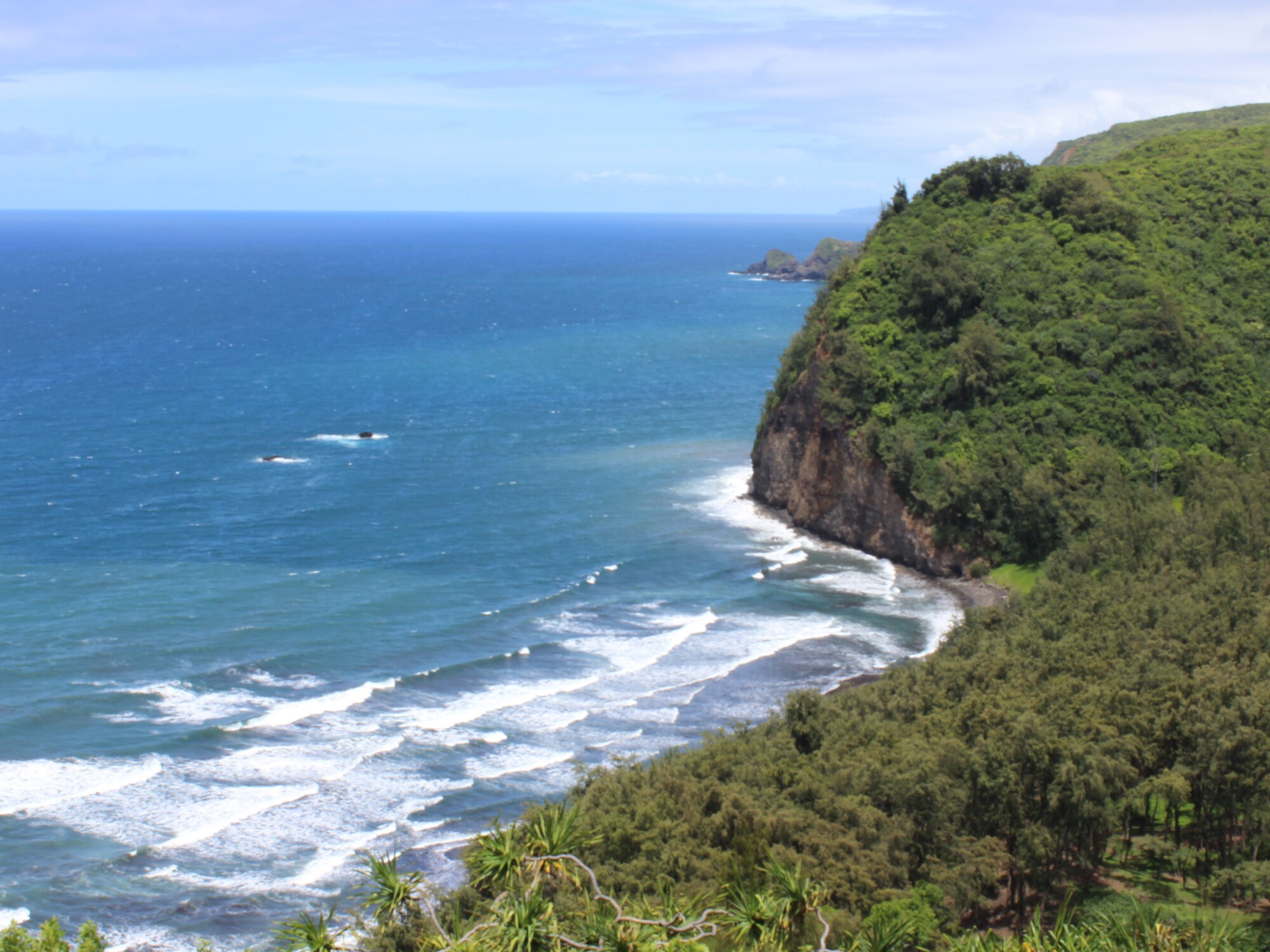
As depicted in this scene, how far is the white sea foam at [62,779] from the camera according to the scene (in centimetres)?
3925

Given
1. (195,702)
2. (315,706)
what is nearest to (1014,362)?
(315,706)

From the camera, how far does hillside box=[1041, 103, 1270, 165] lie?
4599 inches

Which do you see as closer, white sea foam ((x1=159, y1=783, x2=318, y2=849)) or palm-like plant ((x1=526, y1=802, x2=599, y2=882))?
palm-like plant ((x1=526, y1=802, x2=599, y2=882))

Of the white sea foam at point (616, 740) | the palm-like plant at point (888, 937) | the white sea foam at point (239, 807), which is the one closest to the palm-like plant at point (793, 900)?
the palm-like plant at point (888, 937)

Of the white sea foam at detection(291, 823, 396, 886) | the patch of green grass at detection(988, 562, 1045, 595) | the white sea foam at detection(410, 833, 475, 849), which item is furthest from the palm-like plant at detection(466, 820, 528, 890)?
the patch of green grass at detection(988, 562, 1045, 595)

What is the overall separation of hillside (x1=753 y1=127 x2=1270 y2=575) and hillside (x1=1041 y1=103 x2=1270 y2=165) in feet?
132

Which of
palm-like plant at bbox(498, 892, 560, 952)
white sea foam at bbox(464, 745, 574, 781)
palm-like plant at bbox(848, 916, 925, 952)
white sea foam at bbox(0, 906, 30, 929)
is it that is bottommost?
white sea foam at bbox(0, 906, 30, 929)

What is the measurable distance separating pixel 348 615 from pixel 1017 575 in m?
31.8

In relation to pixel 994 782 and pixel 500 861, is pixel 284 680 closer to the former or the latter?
pixel 500 861

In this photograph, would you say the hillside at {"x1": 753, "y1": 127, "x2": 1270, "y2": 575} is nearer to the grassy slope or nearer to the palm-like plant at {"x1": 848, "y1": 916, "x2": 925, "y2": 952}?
the grassy slope

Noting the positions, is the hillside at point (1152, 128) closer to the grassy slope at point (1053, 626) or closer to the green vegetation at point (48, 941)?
the grassy slope at point (1053, 626)

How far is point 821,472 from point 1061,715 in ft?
122

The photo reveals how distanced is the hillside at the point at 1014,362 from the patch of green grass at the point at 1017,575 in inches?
29.5

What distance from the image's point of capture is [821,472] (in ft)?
225
